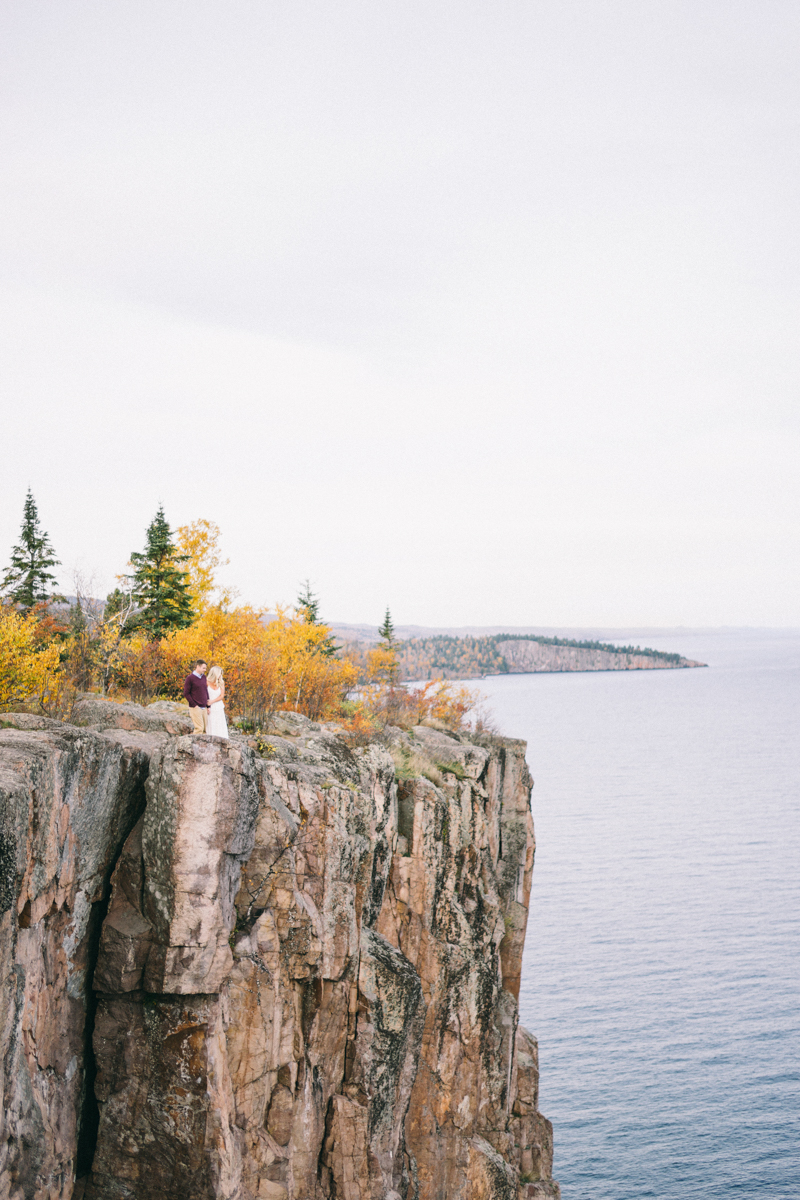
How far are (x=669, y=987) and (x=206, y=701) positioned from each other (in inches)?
1912

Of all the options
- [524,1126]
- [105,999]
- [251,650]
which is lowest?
[524,1126]

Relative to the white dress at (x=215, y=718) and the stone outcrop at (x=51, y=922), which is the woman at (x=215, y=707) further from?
the stone outcrop at (x=51, y=922)

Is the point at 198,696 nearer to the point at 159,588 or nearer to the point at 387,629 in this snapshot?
the point at 159,588

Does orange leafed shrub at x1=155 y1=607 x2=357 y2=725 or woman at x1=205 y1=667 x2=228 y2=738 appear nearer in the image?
woman at x1=205 y1=667 x2=228 y2=738

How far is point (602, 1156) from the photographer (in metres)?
41.2

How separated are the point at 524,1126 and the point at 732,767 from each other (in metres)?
103

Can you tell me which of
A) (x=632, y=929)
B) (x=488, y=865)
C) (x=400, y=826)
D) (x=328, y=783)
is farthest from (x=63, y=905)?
(x=632, y=929)

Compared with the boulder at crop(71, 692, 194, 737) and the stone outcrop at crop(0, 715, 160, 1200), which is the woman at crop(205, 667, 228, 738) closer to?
the boulder at crop(71, 692, 194, 737)

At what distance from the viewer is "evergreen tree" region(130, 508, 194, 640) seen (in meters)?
36.5

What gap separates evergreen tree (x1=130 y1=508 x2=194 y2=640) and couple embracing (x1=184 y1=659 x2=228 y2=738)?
1834 centimetres

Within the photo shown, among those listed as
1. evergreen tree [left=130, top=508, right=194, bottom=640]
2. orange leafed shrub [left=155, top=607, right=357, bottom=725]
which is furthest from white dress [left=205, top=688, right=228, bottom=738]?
evergreen tree [left=130, top=508, right=194, bottom=640]

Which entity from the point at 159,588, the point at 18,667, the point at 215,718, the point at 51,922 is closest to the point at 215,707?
the point at 215,718

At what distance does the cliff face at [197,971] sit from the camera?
480 inches

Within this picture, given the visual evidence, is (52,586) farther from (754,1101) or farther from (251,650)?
(754,1101)
